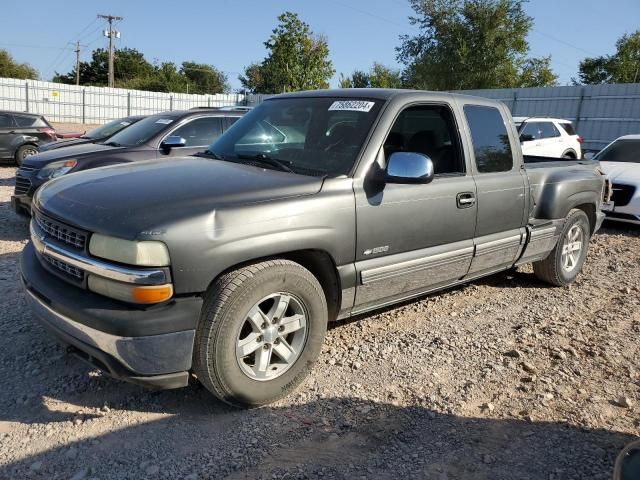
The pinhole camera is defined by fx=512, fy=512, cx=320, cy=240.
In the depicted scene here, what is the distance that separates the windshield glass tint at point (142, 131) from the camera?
7.28m

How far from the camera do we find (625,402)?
3229 mm

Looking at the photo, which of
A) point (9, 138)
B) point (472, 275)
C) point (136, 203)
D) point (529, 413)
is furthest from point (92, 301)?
point (9, 138)

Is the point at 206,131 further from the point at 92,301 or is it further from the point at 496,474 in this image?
the point at 496,474

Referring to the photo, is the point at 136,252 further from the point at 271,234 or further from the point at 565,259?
the point at 565,259

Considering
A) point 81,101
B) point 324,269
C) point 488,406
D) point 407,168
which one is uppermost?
point 81,101

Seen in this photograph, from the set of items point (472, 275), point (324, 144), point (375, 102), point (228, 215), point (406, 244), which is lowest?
point (472, 275)

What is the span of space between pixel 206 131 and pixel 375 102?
446 cm

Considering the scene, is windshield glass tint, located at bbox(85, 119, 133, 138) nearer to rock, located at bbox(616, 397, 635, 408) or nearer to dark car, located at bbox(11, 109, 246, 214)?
dark car, located at bbox(11, 109, 246, 214)

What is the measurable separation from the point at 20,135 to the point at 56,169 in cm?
819

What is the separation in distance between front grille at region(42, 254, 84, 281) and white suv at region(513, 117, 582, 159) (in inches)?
486

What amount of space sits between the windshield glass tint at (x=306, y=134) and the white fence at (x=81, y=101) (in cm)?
2702

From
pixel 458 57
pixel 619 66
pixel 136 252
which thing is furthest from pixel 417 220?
pixel 619 66

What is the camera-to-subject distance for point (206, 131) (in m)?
7.57

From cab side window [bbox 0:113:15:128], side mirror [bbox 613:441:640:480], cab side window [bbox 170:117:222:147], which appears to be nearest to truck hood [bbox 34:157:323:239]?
side mirror [bbox 613:441:640:480]
